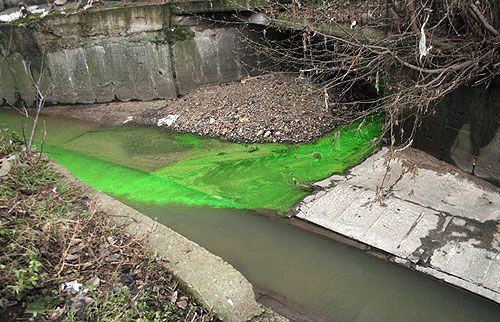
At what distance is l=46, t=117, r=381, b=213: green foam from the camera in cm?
498

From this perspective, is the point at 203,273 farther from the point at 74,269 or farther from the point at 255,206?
the point at 255,206

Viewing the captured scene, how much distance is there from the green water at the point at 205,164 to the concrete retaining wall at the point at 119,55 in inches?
41.8

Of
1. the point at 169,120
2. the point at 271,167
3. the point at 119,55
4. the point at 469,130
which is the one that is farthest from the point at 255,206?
the point at 119,55

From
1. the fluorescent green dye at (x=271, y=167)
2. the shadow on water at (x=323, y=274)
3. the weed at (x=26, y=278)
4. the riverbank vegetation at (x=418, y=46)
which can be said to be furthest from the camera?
the fluorescent green dye at (x=271, y=167)

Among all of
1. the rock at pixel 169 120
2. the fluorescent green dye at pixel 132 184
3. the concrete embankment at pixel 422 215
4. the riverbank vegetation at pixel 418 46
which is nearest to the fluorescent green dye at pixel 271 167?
the fluorescent green dye at pixel 132 184

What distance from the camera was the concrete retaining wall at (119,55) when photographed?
6992mm

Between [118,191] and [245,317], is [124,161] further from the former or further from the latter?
[245,317]

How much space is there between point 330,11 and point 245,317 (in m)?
4.33

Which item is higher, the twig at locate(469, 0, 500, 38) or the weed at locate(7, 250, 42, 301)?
the twig at locate(469, 0, 500, 38)

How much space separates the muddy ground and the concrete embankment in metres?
1.34

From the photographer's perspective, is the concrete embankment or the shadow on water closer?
the shadow on water

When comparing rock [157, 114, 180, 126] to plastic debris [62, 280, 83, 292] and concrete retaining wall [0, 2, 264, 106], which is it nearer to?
concrete retaining wall [0, 2, 264, 106]

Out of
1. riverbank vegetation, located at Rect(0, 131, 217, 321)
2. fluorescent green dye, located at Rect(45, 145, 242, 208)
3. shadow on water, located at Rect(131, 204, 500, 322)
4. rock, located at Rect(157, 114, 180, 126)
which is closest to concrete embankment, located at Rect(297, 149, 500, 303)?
shadow on water, located at Rect(131, 204, 500, 322)

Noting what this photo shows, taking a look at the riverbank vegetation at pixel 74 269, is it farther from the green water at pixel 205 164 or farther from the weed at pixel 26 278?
the green water at pixel 205 164
